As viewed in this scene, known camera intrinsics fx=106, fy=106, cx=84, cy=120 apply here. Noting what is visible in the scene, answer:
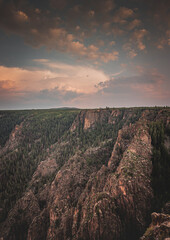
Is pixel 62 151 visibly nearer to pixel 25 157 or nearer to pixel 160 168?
pixel 25 157

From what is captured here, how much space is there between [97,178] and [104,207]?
20.1 m

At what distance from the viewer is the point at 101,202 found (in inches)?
1356

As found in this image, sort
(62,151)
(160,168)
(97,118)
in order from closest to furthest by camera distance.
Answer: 1. (160,168)
2. (62,151)
3. (97,118)

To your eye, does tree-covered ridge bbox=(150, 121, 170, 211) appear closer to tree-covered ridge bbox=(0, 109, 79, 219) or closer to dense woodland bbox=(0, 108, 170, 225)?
dense woodland bbox=(0, 108, 170, 225)

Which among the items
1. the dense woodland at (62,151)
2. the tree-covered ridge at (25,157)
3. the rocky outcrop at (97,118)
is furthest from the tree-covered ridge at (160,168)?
the tree-covered ridge at (25,157)

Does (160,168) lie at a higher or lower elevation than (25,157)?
higher

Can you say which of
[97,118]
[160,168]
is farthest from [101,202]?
[97,118]

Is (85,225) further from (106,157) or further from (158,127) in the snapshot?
(158,127)

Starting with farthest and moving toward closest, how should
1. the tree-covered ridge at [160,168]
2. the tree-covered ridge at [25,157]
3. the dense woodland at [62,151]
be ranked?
the tree-covered ridge at [25,157], the dense woodland at [62,151], the tree-covered ridge at [160,168]

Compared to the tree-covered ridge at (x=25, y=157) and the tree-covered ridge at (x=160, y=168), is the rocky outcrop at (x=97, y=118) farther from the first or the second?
the tree-covered ridge at (x=160, y=168)

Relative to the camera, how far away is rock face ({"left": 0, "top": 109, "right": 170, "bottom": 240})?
101 ft

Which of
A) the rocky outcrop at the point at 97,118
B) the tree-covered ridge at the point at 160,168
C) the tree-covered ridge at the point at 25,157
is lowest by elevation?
the tree-covered ridge at the point at 25,157

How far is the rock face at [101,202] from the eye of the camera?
30641mm

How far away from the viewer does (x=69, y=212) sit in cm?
4944
